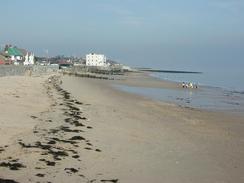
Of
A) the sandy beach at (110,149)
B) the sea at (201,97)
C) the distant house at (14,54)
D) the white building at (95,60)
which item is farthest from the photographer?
the white building at (95,60)

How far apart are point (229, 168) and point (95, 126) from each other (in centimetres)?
572

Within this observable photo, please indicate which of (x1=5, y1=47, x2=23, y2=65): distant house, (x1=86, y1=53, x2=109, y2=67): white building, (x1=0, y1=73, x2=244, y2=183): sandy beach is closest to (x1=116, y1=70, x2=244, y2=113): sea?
(x1=0, y1=73, x2=244, y2=183): sandy beach

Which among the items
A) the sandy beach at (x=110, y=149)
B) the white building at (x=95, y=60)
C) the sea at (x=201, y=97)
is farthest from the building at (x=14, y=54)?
the sandy beach at (x=110, y=149)

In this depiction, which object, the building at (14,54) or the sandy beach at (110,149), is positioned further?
the building at (14,54)

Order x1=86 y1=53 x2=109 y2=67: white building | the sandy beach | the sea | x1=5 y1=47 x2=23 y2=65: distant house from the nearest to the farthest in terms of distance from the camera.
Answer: the sandy beach
the sea
x1=5 y1=47 x2=23 y2=65: distant house
x1=86 y1=53 x2=109 y2=67: white building

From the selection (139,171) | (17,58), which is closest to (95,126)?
(139,171)

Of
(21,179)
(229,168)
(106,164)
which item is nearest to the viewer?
(21,179)

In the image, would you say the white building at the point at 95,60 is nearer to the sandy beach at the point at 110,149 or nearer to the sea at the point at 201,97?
the sea at the point at 201,97

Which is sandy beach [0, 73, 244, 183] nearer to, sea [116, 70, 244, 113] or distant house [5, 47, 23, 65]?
sea [116, 70, 244, 113]

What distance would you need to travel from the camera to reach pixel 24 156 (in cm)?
895

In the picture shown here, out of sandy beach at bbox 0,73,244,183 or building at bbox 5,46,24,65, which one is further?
building at bbox 5,46,24,65

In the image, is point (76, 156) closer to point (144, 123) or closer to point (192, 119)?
point (144, 123)

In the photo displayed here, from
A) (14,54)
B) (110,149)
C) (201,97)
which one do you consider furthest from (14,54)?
(110,149)

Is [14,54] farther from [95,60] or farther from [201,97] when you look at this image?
[201,97]
